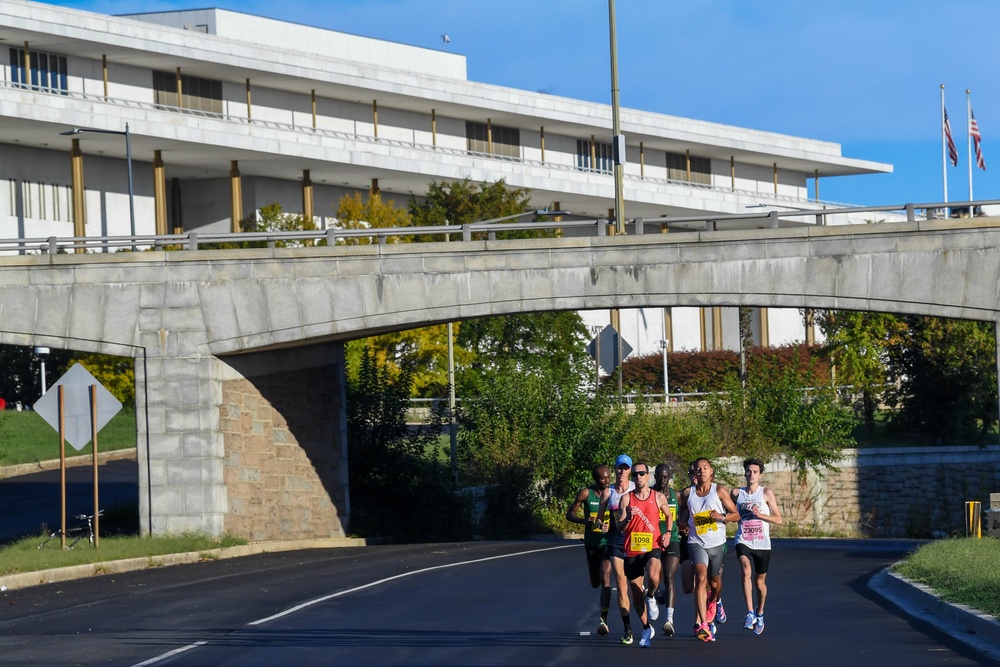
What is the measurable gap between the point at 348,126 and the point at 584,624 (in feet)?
164

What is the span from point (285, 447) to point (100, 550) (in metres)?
5.89

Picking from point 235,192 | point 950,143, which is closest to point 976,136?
point 950,143

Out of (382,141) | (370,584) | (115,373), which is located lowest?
(370,584)

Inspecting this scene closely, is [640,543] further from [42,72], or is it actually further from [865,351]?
[42,72]

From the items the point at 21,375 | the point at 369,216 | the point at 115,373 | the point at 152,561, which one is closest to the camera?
the point at 152,561

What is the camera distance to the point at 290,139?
57156 mm

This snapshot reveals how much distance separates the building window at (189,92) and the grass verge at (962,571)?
139 ft

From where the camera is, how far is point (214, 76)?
58500 mm

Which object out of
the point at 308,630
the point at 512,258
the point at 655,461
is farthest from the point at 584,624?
the point at 655,461

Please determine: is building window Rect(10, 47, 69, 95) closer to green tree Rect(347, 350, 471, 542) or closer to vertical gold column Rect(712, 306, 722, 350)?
green tree Rect(347, 350, 471, 542)

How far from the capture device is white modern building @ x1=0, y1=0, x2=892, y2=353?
52812 millimetres

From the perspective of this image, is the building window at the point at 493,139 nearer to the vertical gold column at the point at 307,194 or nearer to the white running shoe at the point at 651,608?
the vertical gold column at the point at 307,194

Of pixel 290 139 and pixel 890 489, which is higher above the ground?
pixel 290 139

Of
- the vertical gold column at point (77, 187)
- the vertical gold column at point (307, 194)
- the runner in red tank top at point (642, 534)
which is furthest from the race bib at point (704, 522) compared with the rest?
the vertical gold column at point (307, 194)
